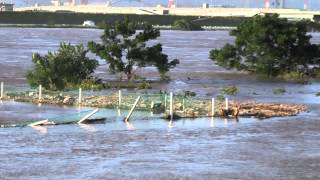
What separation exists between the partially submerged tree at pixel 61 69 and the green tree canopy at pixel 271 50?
41.0 feet

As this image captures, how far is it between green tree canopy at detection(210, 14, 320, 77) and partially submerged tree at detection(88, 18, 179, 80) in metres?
6.16

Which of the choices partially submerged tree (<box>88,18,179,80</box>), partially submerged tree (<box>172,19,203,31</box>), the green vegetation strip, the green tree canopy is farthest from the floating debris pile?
partially submerged tree (<box>172,19,203,31</box>)

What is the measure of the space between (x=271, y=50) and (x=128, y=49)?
9227 millimetres

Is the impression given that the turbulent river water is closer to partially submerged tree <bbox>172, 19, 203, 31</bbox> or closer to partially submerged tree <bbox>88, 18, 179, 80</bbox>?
partially submerged tree <bbox>88, 18, 179, 80</bbox>

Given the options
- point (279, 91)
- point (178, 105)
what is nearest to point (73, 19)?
point (279, 91)

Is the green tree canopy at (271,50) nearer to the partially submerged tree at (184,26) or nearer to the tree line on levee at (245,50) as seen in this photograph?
the tree line on levee at (245,50)

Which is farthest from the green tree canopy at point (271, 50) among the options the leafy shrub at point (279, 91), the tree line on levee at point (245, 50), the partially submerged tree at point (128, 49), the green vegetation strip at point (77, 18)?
the green vegetation strip at point (77, 18)

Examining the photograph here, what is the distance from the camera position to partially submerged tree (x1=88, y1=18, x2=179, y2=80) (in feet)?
137

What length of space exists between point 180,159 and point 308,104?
15.6 metres

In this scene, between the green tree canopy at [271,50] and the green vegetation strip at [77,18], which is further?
the green vegetation strip at [77,18]

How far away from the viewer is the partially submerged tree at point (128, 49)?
1639 inches

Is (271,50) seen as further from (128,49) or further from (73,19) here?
(73,19)

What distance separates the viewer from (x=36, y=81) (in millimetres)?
34438

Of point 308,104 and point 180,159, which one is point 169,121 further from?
point 308,104
